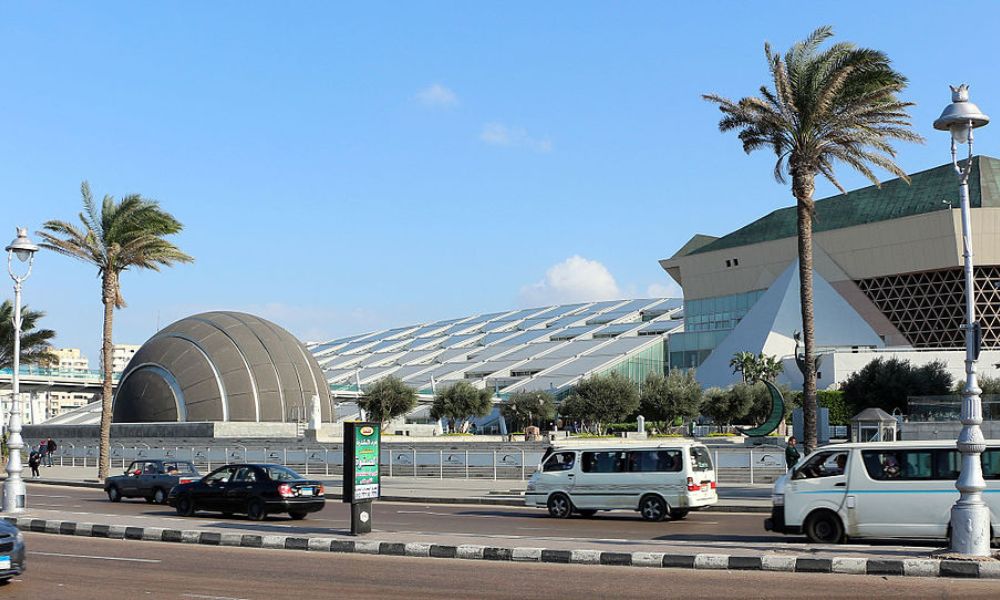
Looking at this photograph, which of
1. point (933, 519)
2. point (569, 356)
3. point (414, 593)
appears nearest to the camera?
point (414, 593)

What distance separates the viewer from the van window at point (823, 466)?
58.1ft

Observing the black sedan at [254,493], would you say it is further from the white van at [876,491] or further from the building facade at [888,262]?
the building facade at [888,262]

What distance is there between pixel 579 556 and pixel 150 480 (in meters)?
19.1

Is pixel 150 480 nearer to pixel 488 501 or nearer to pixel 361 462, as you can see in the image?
pixel 488 501

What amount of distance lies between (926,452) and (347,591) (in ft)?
33.3

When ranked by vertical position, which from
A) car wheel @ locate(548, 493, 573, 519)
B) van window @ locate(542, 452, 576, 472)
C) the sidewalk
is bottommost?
the sidewalk

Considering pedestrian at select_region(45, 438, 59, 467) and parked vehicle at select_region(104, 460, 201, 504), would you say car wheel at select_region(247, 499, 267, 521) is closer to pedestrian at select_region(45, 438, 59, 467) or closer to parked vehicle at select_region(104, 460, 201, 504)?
parked vehicle at select_region(104, 460, 201, 504)

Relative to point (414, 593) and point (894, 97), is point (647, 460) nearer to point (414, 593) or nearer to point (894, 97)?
point (414, 593)

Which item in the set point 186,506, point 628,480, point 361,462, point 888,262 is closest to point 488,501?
point 628,480

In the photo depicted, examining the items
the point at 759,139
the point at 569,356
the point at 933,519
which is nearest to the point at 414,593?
the point at 933,519

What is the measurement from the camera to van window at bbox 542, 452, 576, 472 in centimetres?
2517

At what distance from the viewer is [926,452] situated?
17.2m

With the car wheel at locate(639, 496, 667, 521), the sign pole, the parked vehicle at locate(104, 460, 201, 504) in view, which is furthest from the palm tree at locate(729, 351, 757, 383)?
the sign pole

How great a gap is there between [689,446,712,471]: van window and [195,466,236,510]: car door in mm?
11018
